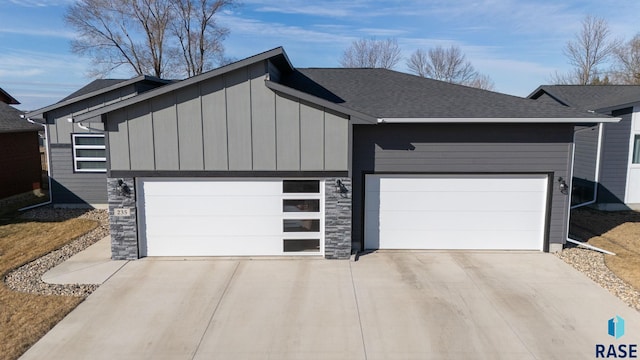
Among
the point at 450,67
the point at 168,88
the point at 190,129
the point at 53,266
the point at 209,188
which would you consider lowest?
the point at 53,266

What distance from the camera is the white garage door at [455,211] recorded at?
33.2 feet

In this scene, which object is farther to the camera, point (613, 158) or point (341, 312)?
point (613, 158)

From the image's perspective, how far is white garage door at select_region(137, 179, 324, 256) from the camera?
9594 mm

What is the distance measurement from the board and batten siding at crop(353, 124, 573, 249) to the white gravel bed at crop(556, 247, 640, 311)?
2.23 feet

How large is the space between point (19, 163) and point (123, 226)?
1129 cm

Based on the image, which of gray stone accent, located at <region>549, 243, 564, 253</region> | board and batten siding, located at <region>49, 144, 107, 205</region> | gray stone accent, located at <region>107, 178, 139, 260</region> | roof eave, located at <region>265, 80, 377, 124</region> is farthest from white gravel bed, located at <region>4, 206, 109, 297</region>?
gray stone accent, located at <region>549, 243, 564, 253</region>

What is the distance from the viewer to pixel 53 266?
912 centimetres

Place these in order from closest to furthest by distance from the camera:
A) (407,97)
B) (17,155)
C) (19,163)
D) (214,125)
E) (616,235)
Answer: (214,125) → (407,97) → (616,235) → (17,155) → (19,163)

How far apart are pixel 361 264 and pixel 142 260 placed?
494 centimetres

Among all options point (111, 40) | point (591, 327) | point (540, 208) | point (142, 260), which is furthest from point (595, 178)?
point (111, 40)

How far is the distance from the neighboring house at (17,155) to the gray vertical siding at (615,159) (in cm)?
2155

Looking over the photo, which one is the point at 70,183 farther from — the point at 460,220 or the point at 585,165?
the point at 585,165

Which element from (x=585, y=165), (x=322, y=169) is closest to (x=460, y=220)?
(x=322, y=169)

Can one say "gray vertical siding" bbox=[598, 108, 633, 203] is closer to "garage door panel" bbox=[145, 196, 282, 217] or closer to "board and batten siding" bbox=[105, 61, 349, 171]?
"board and batten siding" bbox=[105, 61, 349, 171]
